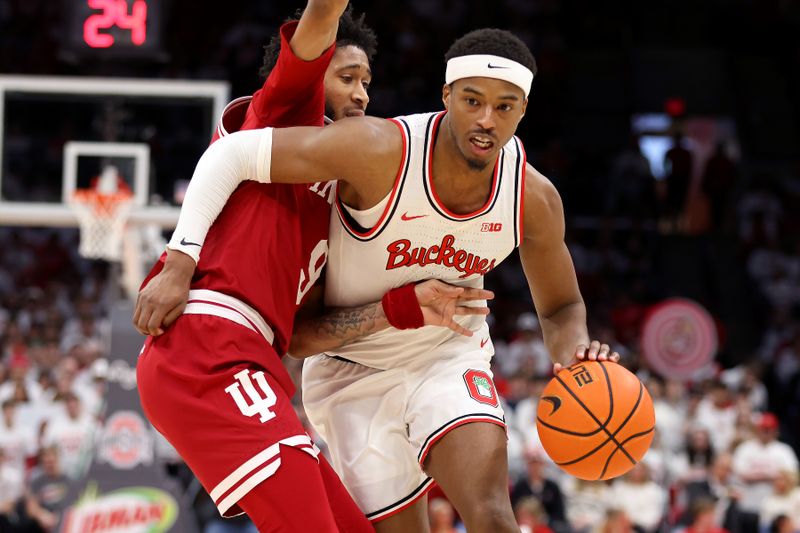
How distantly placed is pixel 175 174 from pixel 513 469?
187 inches

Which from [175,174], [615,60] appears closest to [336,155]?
[175,174]

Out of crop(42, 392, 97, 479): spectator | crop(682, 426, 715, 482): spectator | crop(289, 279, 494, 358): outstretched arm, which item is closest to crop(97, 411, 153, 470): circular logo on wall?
crop(42, 392, 97, 479): spectator

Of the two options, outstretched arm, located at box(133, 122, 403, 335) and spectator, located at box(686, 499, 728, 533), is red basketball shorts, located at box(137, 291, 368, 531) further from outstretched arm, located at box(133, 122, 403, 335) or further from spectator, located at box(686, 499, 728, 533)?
spectator, located at box(686, 499, 728, 533)

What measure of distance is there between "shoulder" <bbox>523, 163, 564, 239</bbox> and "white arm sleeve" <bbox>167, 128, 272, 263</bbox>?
940 millimetres

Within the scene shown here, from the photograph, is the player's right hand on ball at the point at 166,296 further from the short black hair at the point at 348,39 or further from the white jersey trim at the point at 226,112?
the short black hair at the point at 348,39

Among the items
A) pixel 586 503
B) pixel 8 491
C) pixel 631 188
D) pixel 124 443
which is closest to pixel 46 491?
pixel 8 491

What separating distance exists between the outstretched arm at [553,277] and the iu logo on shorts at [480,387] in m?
0.25

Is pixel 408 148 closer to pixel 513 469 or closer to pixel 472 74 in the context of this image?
pixel 472 74

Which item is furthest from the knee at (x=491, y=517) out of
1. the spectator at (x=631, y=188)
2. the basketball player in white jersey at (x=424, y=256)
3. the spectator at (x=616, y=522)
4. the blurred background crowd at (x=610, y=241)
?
the spectator at (x=631, y=188)

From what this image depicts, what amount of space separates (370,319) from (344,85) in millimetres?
868

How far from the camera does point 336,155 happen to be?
3.61m

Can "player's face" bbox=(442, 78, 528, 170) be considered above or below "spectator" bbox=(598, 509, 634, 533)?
above

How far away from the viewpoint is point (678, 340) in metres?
12.1

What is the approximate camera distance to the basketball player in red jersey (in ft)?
11.2
